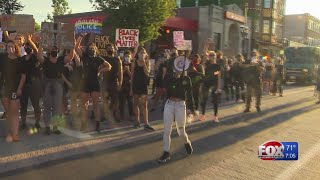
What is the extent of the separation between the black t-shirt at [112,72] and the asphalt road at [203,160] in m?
1.79

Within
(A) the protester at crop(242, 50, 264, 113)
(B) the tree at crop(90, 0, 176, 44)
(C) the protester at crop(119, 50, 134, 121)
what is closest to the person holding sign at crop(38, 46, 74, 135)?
(C) the protester at crop(119, 50, 134, 121)

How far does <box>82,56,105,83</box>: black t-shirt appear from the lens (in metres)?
9.11

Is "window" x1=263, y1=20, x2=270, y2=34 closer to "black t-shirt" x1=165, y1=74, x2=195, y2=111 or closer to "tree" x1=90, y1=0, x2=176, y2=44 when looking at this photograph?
"tree" x1=90, y1=0, x2=176, y2=44

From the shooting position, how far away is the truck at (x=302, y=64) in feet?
105

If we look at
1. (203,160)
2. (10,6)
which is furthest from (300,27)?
(203,160)

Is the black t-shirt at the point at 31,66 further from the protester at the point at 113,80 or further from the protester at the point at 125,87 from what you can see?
the protester at the point at 125,87

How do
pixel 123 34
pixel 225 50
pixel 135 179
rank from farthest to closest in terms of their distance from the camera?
pixel 225 50
pixel 123 34
pixel 135 179

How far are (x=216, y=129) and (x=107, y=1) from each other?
1828 cm

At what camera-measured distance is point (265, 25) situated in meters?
53.0

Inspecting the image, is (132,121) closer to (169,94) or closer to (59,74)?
(59,74)

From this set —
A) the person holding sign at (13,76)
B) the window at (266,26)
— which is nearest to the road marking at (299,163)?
the person holding sign at (13,76)

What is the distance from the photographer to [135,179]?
6.17 meters

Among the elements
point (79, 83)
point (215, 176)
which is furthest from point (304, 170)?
point (79, 83)

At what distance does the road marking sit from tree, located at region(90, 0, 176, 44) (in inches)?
741
